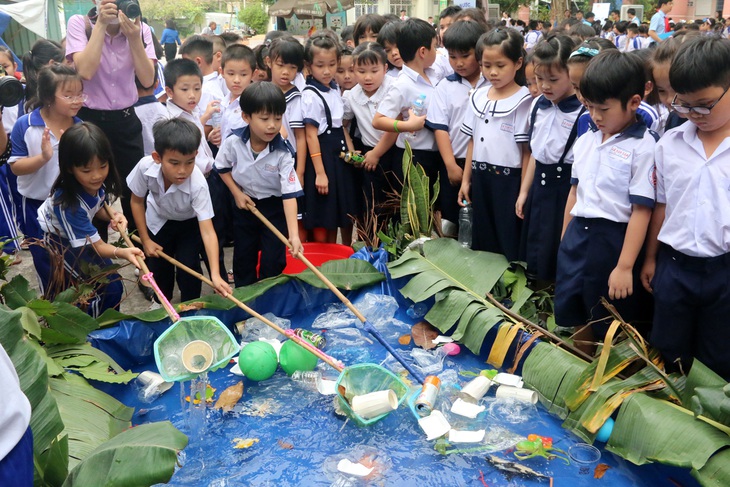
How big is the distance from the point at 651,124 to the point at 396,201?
202 cm

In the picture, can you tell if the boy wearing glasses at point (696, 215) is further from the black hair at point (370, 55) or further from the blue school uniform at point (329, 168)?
the blue school uniform at point (329, 168)

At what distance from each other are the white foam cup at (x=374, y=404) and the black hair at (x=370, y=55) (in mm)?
2446

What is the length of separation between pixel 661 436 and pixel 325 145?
115 inches

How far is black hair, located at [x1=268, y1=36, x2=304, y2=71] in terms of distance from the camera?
4.49 meters

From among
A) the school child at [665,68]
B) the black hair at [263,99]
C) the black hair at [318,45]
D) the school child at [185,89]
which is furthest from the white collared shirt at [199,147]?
the school child at [665,68]

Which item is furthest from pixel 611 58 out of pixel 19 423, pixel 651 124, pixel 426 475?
pixel 19 423

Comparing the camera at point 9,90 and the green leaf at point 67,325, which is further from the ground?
the camera at point 9,90

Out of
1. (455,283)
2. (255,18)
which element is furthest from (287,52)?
(255,18)

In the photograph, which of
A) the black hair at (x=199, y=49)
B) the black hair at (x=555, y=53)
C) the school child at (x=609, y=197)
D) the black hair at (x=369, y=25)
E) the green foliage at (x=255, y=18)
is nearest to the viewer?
the school child at (x=609, y=197)

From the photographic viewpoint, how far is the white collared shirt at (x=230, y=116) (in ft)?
14.5

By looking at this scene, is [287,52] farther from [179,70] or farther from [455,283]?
[455,283]

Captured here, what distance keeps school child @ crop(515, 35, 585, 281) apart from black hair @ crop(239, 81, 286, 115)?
4.66ft

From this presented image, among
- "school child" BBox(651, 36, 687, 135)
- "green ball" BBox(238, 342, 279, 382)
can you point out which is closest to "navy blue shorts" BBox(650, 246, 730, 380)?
"school child" BBox(651, 36, 687, 135)

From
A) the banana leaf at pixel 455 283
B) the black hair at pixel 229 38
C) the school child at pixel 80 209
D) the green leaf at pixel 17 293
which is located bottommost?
the banana leaf at pixel 455 283
